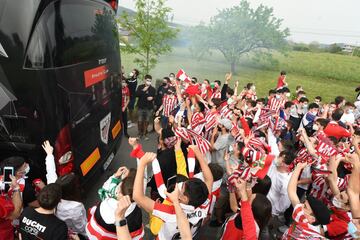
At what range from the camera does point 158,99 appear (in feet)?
30.7

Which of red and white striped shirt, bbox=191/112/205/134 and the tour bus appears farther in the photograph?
red and white striped shirt, bbox=191/112/205/134

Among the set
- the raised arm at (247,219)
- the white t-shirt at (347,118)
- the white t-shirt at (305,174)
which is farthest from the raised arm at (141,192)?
the white t-shirt at (347,118)

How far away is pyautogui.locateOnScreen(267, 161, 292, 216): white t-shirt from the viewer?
3992 millimetres

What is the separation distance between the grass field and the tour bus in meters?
17.9

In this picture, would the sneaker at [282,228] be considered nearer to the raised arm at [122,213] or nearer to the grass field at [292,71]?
the raised arm at [122,213]

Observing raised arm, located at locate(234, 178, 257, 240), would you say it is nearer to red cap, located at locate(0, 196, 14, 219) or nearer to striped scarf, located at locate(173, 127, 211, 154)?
striped scarf, located at locate(173, 127, 211, 154)

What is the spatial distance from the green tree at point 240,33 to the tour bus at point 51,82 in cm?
2536

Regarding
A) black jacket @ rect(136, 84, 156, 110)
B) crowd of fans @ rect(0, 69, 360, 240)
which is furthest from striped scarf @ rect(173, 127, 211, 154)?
black jacket @ rect(136, 84, 156, 110)

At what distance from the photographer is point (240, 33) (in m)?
27.7

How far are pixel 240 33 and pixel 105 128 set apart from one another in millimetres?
25713

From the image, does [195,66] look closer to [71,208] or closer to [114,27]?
[114,27]

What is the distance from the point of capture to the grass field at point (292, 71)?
22891 millimetres

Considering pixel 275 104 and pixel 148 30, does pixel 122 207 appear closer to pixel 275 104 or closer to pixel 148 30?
pixel 275 104

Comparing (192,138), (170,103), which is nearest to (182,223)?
(192,138)
